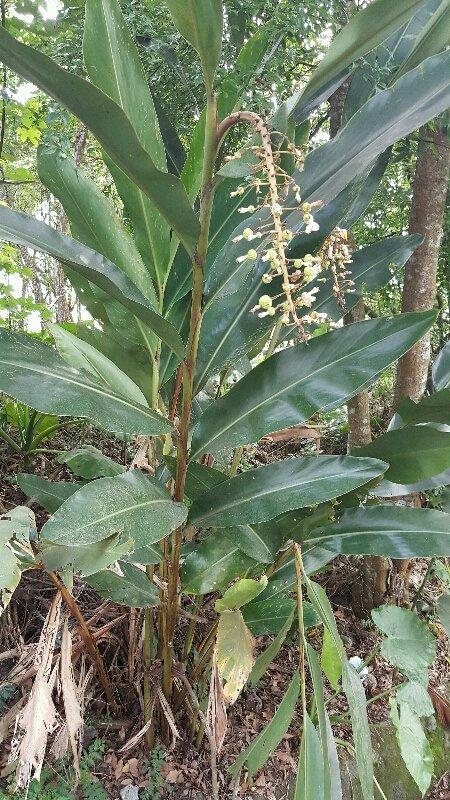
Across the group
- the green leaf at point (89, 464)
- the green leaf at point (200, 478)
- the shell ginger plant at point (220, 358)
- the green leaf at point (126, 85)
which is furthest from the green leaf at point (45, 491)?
the green leaf at point (126, 85)

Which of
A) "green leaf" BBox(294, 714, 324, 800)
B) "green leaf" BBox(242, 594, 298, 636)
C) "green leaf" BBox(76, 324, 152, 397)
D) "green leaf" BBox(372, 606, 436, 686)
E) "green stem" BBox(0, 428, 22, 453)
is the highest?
"green stem" BBox(0, 428, 22, 453)

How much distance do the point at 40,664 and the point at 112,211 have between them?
757 millimetres

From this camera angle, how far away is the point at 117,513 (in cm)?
64

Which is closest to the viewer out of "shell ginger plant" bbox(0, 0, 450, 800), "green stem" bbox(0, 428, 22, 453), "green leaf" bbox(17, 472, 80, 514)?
"shell ginger plant" bbox(0, 0, 450, 800)

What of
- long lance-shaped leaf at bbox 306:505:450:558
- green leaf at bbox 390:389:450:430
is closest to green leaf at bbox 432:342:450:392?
green leaf at bbox 390:389:450:430

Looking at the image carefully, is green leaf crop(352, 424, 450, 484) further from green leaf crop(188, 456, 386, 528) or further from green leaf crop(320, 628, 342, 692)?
green leaf crop(320, 628, 342, 692)

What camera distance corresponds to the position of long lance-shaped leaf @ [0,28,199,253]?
1.58ft

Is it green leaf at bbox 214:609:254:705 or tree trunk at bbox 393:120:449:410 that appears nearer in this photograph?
green leaf at bbox 214:609:254:705

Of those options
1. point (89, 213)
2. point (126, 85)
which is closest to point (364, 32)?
point (126, 85)

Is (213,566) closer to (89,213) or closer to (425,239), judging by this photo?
(89,213)

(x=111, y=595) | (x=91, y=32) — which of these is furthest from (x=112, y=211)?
(x=111, y=595)

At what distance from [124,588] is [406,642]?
517 millimetres

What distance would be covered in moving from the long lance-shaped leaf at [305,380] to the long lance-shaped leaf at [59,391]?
12cm

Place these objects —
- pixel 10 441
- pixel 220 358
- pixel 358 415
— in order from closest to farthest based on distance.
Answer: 1. pixel 220 358
2. pixel 358 415
3. pixel 10 441
